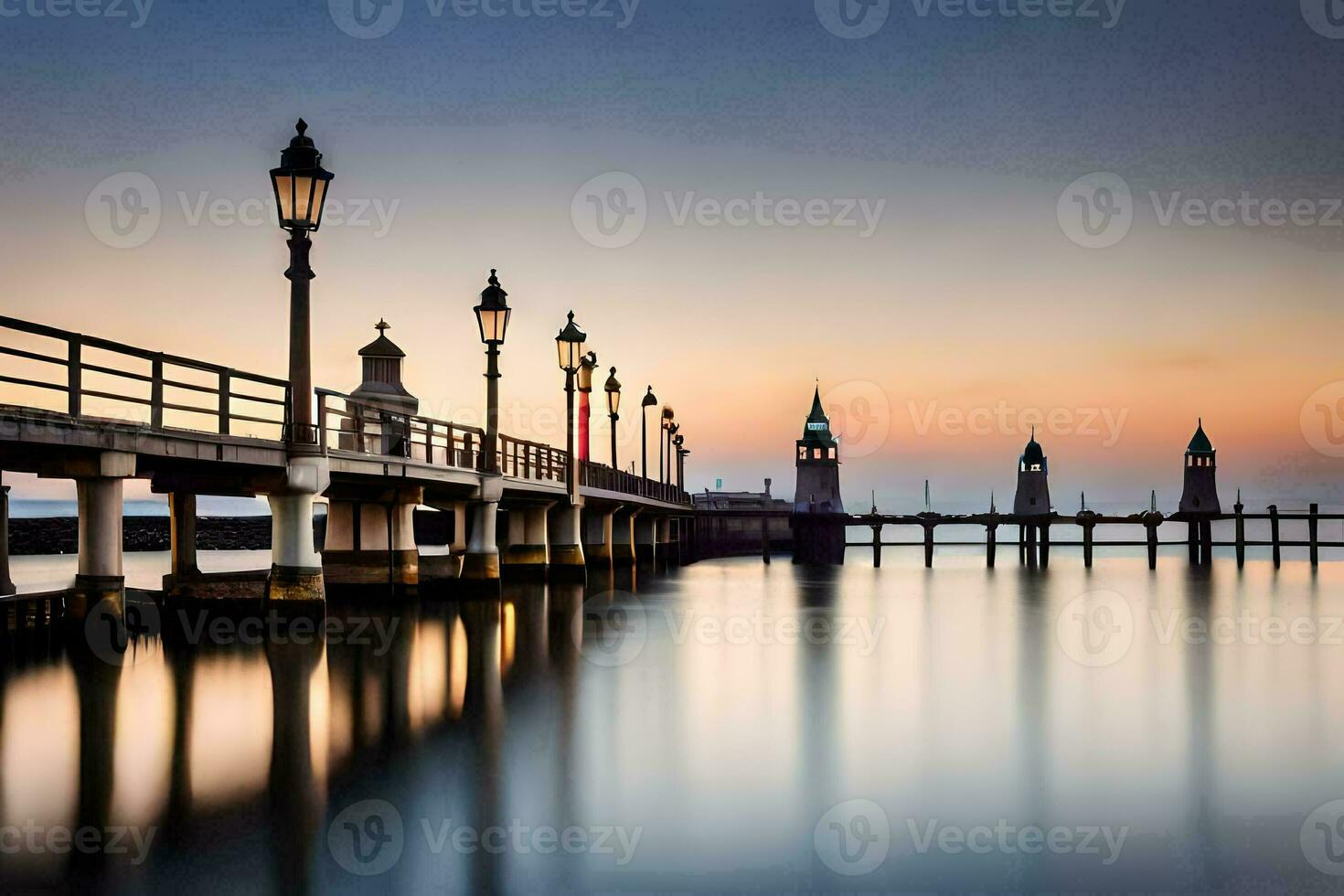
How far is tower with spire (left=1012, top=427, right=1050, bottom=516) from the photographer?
11275cm

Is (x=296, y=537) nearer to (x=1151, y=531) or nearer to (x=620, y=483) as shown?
(x=620, y=483)

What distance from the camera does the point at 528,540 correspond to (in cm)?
3541

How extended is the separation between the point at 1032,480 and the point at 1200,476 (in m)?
15.2

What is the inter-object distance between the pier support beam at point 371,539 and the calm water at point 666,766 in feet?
21.5

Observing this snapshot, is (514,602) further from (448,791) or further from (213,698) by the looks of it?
(448,791)

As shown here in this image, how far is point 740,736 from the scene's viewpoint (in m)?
10.9

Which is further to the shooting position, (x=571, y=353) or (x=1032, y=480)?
(x=1032, y=480)

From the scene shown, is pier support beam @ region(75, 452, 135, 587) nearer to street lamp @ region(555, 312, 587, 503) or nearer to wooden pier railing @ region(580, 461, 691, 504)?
street lamp @ region(555, 312, 587, 503)

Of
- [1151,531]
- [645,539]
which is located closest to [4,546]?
[645,539]

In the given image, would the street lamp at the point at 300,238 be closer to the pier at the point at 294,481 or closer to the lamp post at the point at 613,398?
the pier at the point at 294,481

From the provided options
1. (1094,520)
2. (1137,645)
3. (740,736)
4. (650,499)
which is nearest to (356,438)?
(740,736)

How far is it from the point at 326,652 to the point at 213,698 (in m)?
4.25

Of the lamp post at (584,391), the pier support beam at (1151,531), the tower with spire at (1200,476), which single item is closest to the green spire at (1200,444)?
the tower with spire at (1200,476)

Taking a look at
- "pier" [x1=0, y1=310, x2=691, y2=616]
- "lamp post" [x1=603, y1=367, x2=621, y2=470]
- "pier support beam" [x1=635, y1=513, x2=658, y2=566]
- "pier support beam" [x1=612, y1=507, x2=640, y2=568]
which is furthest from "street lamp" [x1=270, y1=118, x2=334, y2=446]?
"pier support beam" [x1=635, y1=513, x2=658, y2=566]
